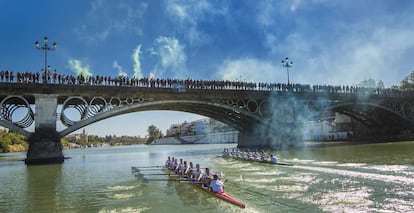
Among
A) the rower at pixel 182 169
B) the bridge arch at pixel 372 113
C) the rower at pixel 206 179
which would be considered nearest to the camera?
the rower at pixel 206 179

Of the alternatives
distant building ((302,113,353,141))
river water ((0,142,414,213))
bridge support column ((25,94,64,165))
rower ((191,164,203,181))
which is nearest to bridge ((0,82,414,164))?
bridge support column ((25,94,64,165))

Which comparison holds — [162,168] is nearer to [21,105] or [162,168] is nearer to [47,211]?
[47,211]

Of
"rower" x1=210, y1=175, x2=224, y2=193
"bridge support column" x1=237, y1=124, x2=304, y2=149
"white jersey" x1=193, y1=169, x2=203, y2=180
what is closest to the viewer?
"rower" x1=210, y1=175, x2=224, y2=193

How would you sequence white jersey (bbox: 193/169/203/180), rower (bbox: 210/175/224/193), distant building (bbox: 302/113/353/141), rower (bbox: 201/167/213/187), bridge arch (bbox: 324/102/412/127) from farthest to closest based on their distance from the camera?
distant building (bbox: 302/113/353/141) < bridge arch (bbox: 324/102/412/127) < white jersey (bbox: 193/169/203/180) < rower (bbox: 201/167/213/187) < rower (bbox: 210/175/224/193)

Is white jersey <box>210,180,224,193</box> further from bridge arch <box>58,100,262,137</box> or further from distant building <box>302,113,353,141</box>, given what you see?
distant building <box>302,113,353,141</box>

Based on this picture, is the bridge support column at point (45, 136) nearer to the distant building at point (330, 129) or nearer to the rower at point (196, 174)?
the rower at point (196, 174)

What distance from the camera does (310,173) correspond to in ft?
78.2

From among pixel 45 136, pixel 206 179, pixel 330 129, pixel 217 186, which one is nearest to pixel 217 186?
pixel 217 186

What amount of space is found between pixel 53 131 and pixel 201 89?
20549mm

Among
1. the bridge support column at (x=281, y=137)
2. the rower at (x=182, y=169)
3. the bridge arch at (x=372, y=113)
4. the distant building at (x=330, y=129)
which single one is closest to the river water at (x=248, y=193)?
the rower at (x=182, y=169)

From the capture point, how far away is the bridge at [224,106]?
3934 cm

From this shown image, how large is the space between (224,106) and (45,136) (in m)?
24.5

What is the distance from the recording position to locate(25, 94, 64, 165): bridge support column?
124ft

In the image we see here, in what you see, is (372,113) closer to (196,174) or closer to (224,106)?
(224,106)
